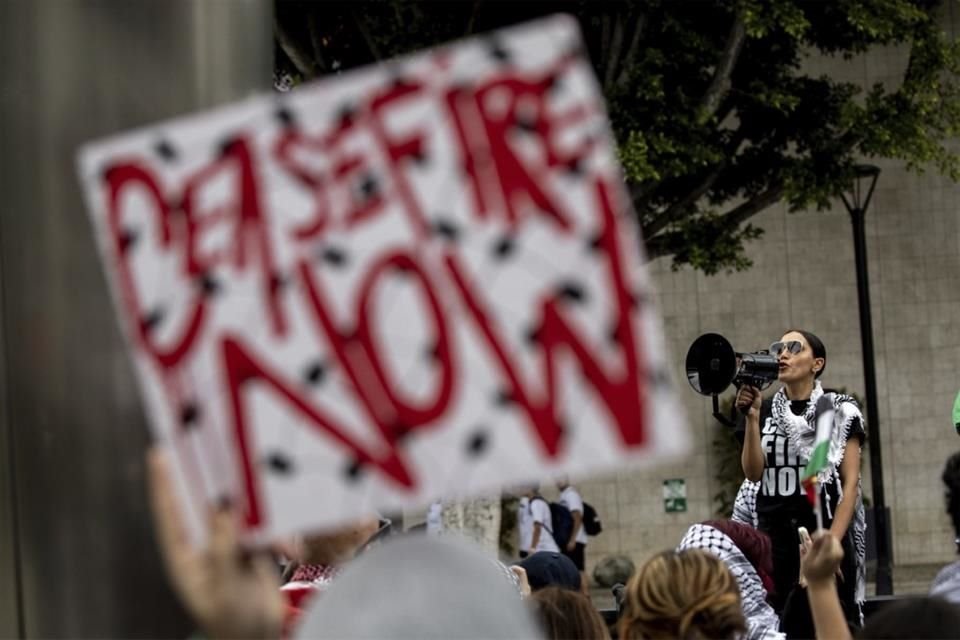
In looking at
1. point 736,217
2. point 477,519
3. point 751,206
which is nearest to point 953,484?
point 736,217

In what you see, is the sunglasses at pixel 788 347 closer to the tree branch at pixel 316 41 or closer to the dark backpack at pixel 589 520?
the tree branch at pixel 316 41

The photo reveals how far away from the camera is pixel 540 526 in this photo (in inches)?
733

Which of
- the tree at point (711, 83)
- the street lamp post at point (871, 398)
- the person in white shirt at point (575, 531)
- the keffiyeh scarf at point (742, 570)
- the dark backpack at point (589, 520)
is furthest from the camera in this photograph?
the dark backpack at point (589, 520)

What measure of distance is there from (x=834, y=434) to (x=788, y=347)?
41 cm

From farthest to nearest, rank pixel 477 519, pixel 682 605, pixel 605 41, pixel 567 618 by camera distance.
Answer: pixel 477 519 < pixel 605 41 < pixel 567 618 < pixel 682 605

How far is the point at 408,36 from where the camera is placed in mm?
16391

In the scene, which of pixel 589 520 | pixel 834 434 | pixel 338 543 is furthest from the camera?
pixel 589 520

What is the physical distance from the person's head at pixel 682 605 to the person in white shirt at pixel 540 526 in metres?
14.0

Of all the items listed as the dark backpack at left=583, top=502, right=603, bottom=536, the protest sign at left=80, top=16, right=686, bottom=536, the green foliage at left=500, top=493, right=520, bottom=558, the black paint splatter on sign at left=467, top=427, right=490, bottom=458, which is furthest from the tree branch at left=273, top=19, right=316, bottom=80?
the black paint splatter on sign at left=467, top=427, right=490, bottom=458

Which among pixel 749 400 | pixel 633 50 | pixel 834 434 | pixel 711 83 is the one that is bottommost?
pixel 834 434

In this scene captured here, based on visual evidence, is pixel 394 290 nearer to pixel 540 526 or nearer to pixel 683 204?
pixel 683 204

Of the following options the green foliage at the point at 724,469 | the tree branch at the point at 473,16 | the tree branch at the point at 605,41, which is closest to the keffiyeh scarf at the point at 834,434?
the tree branch at the point at 473,16

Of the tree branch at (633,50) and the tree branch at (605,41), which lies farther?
the tree branch at (605,41)

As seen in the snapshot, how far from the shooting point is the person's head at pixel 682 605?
14.8 feet
